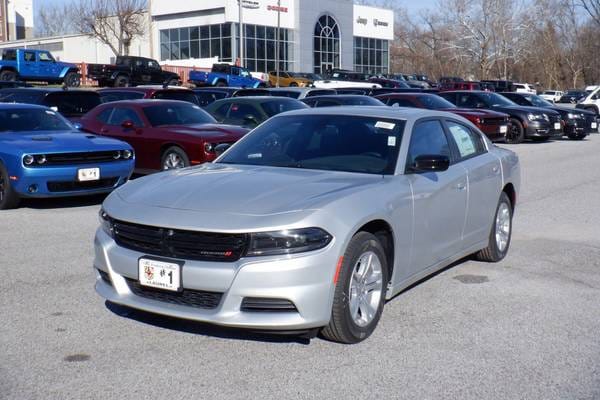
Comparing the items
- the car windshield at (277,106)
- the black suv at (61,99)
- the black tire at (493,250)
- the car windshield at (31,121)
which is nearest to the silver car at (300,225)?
the black tire at (493,250)

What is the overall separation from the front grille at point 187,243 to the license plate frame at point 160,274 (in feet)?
0.19

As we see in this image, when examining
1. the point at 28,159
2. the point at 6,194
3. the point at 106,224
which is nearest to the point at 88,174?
the point at 28,159

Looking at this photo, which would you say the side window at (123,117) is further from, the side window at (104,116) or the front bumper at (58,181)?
the front bumper at (58,181)

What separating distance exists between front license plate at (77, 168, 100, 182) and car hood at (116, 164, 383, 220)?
4.64 meters

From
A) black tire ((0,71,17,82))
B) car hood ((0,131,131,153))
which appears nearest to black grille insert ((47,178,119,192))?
car hood ((0,131,131,153))

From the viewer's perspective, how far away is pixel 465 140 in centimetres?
710

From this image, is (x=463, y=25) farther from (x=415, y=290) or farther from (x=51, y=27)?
(x=415, y=290)

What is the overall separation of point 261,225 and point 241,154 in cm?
195

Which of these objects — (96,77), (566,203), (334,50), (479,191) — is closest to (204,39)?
(334,50)

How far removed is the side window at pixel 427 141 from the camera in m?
6.04

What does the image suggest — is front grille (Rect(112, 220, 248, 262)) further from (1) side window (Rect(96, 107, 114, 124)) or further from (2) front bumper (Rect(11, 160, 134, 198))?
(1) side window (Rect(96, 107, 114, 124))

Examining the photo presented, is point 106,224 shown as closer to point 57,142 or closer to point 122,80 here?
point 57,142

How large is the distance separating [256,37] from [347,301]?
5842cm

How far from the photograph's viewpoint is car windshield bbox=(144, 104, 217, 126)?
13173 mm
